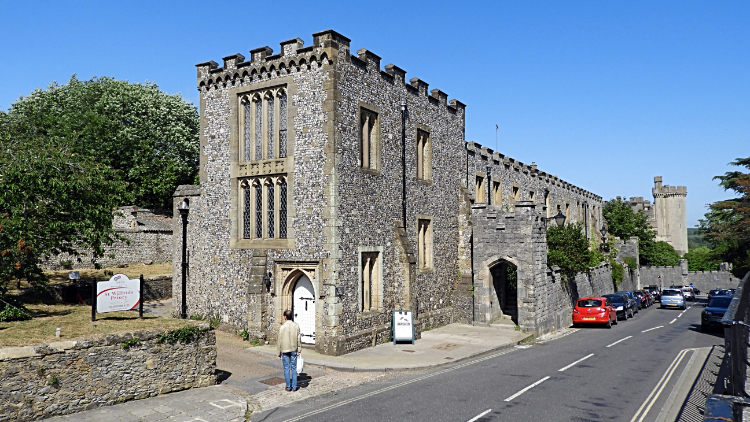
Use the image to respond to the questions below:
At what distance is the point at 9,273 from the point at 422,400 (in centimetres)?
1169

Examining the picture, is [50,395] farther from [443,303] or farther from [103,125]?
[103,125]

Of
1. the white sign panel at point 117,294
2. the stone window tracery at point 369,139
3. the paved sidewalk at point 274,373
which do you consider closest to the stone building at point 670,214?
the paved sidewalk at point 274,373

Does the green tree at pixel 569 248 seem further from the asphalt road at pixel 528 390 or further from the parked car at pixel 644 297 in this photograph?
the parked car at pixel 644 297

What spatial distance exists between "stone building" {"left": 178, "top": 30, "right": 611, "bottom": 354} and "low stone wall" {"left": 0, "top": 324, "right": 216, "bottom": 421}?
5.44m

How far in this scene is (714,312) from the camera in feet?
76.2

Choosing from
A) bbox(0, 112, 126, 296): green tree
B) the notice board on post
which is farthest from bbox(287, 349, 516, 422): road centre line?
bbox(0, 112, 126, 296): green tree

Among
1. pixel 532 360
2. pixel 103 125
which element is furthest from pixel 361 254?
pixel 103 125

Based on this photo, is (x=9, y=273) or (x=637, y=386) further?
(x=9, y=273)

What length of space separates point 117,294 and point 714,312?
24.3 m

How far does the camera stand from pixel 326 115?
1680 cm

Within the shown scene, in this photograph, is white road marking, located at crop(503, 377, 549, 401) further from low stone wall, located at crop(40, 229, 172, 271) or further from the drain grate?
low stone wall, located at crop(40, 229, 172, 271)

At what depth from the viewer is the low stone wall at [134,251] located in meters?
28.7

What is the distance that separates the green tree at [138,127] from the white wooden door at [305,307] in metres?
25.0

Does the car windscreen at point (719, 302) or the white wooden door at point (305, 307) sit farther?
the car windscreen at point (719, 302)
